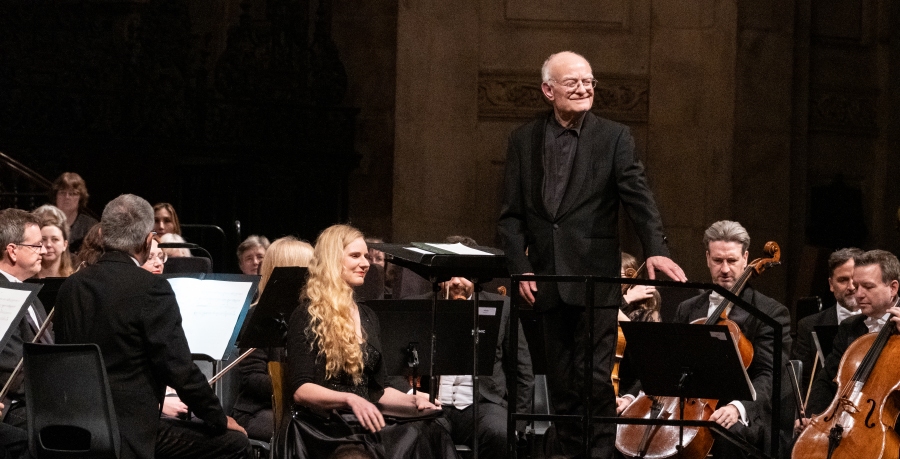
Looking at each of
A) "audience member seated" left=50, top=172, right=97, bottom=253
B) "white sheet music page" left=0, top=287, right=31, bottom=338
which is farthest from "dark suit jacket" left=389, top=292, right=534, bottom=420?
"audience member seated" left=50, top=172, right=97, bottom=253

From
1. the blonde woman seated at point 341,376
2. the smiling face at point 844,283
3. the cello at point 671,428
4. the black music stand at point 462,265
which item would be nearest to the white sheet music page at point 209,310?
the blonde woman seated at point 341,376

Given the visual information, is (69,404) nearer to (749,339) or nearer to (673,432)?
(673,432)

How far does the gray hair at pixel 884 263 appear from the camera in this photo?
567 cm

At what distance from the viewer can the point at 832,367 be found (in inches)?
211

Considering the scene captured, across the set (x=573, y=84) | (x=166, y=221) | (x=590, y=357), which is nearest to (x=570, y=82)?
(x=573, y=84)

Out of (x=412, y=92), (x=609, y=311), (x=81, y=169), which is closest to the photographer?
(x=609, y=311)

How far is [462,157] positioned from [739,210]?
7.88 feet

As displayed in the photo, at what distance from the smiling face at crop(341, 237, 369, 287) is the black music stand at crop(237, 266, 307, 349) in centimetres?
19

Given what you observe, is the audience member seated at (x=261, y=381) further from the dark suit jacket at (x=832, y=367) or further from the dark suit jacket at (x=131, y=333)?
the dark suit jacket at (x=832, y=367)

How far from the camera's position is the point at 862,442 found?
4.82 meters

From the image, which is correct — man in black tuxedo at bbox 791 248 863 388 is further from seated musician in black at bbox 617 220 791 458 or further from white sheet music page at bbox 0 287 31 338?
white sheet music page at bbox 0 287 31 338

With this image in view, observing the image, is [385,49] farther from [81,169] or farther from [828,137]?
[828,137]

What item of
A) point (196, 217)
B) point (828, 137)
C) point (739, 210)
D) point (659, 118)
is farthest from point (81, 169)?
point (828, 137)

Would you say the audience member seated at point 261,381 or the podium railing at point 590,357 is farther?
the audience member seated at point 261,381
